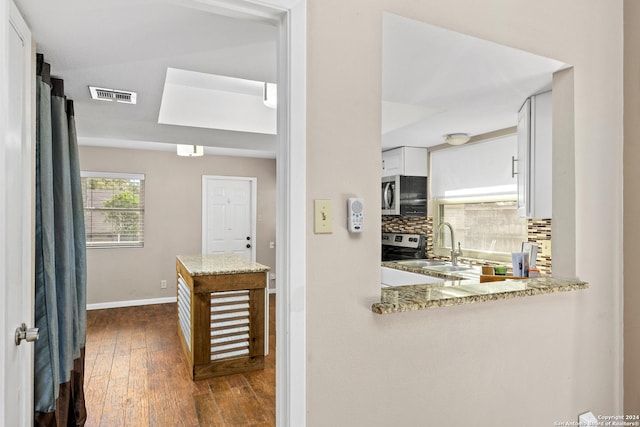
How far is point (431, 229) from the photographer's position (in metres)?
4.53

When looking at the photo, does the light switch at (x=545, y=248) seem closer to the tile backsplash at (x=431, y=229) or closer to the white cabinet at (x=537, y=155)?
the tile backsplash at (x=431, y=229)

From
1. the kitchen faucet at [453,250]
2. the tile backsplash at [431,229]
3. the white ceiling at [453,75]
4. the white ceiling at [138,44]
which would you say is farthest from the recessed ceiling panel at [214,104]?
the tile backsplash at [431,229]

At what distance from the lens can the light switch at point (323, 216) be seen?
1.32 m

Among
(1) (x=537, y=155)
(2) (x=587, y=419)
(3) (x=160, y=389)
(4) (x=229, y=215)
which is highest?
(1) (x=537, y=155)

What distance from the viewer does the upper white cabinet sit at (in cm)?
436

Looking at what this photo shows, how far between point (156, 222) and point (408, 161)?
3.73m

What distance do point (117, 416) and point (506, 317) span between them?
249 cm

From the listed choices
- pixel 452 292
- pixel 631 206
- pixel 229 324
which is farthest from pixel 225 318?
pixel 631 206

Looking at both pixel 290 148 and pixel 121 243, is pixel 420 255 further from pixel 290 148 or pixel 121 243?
pixel 121 243

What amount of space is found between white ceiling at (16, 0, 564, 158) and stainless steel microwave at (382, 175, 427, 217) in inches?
60.3

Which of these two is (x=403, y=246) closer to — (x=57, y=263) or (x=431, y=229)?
(x=431, y=229)

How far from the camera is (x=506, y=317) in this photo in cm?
169

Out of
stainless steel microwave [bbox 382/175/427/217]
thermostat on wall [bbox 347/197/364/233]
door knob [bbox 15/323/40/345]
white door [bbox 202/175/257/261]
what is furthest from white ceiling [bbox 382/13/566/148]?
white door [bbox 202/175/257/261]

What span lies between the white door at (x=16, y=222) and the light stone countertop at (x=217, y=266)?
1.64m
